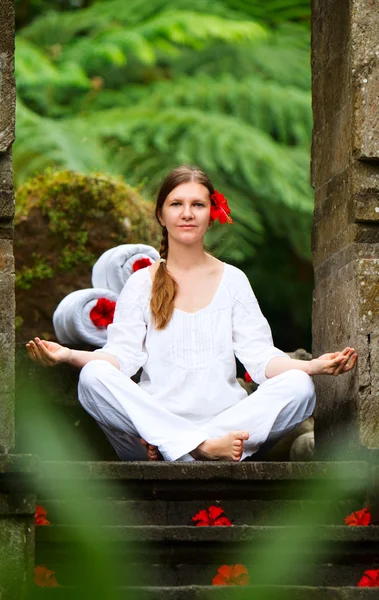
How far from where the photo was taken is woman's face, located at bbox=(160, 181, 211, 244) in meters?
4.77

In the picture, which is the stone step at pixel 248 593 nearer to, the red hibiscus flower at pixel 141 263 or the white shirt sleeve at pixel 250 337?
the white shirt sleeve at pixel 250 337

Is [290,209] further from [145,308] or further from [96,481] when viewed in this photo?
[96,481]

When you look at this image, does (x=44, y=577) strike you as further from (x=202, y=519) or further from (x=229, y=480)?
(x=229, y=480)

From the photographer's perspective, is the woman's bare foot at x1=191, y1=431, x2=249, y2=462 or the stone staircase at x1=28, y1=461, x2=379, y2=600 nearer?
the stone staircase at x1=28, y1=461, x2=379, y2=600

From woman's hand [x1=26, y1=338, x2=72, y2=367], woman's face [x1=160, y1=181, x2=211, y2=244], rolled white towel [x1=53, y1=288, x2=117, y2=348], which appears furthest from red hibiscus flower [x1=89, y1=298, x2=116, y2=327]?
woman's hand [x1=26, y1=338, x2=72, y2=367]

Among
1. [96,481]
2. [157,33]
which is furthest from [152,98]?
[96,481]

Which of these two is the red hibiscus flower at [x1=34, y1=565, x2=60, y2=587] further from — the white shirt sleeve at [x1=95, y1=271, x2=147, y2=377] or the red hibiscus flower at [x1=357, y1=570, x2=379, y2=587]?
the white shirt sleeve at [x1=95, y1=271, x2=147, y2=377]

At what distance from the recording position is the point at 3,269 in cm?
424

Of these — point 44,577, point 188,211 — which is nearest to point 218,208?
point 188,211

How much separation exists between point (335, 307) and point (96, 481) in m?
1.37

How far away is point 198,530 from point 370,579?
56cm

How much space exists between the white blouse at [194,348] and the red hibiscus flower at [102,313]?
78cm

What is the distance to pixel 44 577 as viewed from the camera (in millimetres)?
3588

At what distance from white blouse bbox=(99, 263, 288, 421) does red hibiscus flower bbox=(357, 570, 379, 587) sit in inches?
42.1
